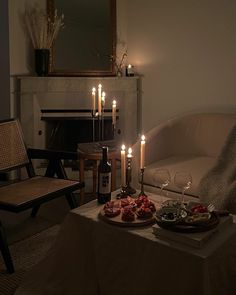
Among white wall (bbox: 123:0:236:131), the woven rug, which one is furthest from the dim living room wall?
the woven rug

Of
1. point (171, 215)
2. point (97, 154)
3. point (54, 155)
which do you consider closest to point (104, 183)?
point (171, 215)

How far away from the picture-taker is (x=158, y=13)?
3.89 meters

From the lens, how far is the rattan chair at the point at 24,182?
7.64 feet

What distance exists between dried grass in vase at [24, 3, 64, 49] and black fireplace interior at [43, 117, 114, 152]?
2.62ft

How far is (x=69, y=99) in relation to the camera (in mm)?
4027

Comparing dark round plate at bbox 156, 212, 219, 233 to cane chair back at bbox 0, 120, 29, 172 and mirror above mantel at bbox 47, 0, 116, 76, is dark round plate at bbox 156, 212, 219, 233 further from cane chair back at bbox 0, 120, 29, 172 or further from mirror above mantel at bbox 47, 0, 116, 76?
mirror above mantel at bbox 47, 0, 116, 76

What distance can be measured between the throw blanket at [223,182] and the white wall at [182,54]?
0.74m

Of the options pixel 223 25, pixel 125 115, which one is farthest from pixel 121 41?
pixel 223 25

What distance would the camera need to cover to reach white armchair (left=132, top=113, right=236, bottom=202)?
3111 millimetres

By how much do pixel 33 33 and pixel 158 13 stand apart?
1.25 m

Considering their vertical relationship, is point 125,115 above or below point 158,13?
below

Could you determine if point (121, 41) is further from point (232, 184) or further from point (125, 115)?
point (232, 184)

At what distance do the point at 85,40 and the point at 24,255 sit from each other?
94.6 inches

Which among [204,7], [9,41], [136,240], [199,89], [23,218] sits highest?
[204,7]
